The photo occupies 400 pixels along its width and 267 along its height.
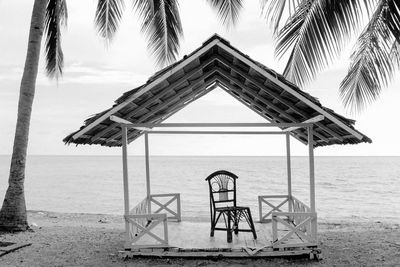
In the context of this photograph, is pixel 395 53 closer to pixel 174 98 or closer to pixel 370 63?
pixel 370 63

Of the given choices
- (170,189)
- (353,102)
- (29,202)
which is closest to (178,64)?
(353,102)

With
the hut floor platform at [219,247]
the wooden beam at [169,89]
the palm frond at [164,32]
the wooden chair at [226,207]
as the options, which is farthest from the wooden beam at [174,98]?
the palm frond at [164,32]

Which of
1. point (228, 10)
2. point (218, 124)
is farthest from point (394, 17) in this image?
point (228, 10)

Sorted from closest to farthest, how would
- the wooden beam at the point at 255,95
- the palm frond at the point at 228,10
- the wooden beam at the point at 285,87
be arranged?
1. the wooden beam at the point at 285,87
2. the wooden beam at the point at 255,95
3. the palm frond at the point at 228,10

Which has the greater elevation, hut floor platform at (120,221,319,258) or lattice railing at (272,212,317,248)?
lattice railing at (272,212,317,248)

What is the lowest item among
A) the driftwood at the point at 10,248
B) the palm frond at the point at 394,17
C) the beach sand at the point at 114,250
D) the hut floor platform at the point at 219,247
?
the beach sand at the point at 114,250

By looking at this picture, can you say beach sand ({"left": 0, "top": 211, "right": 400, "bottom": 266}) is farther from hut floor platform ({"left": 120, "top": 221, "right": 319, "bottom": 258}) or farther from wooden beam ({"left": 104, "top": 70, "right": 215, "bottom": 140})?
wooden beam ({"left": 104, "top": 70, "right": 215, "bottom": 140})

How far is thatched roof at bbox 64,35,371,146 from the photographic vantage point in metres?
6.80

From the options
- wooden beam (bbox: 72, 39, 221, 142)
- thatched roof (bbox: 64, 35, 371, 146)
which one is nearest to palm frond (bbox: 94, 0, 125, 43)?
thatched roof (bbox: 64, 35, 371, 146)

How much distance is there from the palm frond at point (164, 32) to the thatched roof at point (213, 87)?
3.02 metres

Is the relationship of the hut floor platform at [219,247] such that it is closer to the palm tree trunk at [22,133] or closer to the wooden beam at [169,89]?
the wooden beam at [169,89]

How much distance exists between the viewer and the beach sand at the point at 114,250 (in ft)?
23.6

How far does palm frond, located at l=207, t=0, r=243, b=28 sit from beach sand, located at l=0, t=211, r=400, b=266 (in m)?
4.84

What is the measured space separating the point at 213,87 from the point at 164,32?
3238 millimetres
